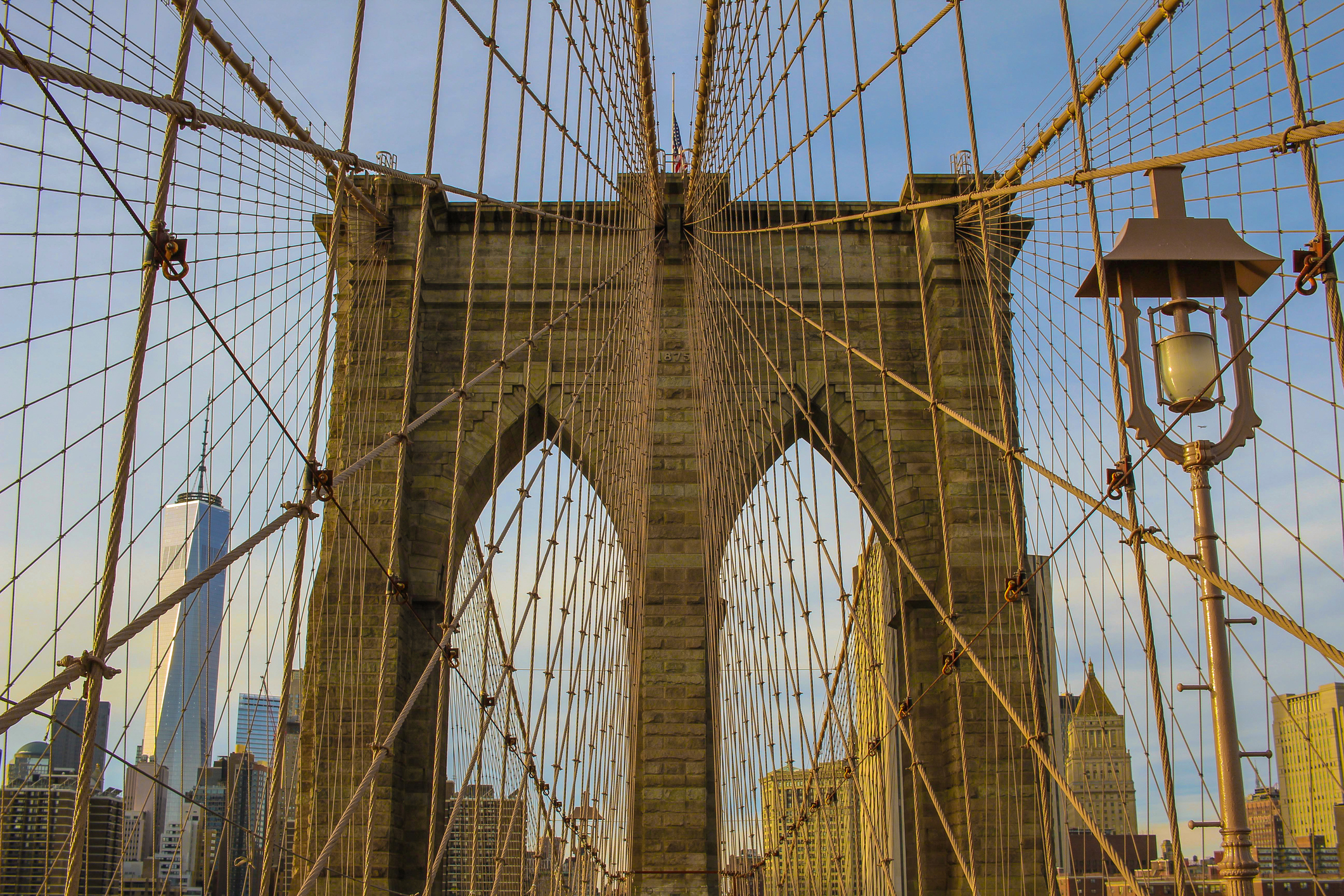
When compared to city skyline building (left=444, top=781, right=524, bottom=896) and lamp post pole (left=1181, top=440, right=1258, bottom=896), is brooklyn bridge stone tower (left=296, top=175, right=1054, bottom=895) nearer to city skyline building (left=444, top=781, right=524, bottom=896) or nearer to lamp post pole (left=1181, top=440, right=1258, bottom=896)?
city skyline building (left=444, top=781, right=524, bottom=896)

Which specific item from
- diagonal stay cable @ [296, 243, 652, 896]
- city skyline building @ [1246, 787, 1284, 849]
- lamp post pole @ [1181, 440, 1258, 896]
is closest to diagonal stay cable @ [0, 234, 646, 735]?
diagonal stay cable @ [296, 243, 652, 896]

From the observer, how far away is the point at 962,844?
10.5 metres

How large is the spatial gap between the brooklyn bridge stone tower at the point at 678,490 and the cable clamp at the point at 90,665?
696 centimetres

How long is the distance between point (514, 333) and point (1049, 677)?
6.30 m

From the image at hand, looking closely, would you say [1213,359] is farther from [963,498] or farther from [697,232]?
[697,232]

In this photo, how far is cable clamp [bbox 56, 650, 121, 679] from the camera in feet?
8.64

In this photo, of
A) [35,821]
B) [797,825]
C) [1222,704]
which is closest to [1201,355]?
[1222,704]

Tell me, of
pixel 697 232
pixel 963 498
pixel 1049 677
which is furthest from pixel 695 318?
pixel 1049 677

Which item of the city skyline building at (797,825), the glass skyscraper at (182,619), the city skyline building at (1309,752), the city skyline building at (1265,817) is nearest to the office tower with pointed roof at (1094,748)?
the city skyline building at (1265,817)

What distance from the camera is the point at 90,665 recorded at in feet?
8.64

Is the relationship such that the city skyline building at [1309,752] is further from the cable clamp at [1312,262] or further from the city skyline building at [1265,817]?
the cable clamp at [1312,262]

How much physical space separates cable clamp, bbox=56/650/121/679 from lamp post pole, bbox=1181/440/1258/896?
2270 mm

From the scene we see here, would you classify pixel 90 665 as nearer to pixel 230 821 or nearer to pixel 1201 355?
pixel 230 821

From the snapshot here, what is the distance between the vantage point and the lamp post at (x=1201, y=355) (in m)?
2.42
